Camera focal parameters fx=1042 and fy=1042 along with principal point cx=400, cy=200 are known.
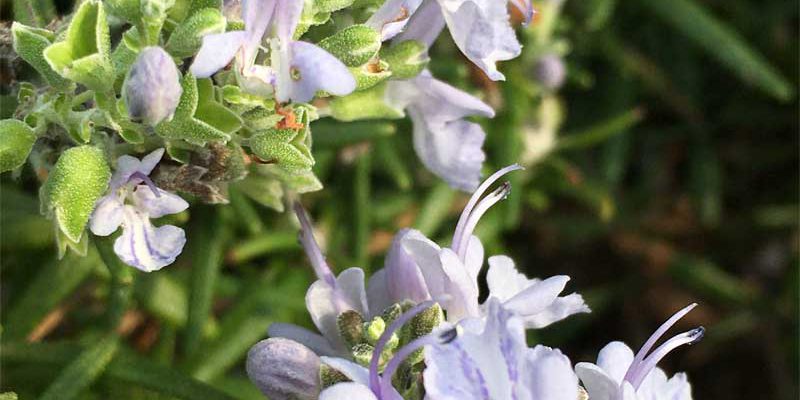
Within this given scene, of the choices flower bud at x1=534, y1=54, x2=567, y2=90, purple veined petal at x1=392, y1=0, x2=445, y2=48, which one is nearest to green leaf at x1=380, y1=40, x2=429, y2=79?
purple veined petal at x1=392, y1=0, x2=445, y2=48

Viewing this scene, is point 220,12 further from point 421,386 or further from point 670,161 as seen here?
point 670,161

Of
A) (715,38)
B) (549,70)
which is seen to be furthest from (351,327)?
(715,38)

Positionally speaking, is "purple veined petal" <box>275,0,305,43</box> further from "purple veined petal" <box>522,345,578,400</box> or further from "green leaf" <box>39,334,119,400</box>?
"green leaf" <box>39,334,119,400</box>

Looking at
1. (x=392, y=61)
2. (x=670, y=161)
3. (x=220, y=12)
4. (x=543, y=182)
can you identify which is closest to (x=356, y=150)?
(x=543, y=182)

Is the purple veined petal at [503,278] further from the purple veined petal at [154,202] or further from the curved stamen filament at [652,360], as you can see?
the purple veined petal at [154,202]

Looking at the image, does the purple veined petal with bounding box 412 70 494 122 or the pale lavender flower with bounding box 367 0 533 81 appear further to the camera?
the purple veined petal with bounding box 412 70 494 122

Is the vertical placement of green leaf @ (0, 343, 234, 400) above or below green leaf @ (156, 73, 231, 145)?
below

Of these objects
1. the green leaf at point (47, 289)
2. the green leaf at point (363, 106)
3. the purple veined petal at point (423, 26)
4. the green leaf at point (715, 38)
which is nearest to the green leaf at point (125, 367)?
the green leaf at point (47, 289)
